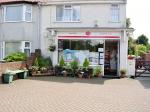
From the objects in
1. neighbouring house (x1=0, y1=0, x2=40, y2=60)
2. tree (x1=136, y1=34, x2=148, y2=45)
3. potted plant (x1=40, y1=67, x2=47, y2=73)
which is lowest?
potted plant (x1=40, y1=67, x2=47, y2=73)

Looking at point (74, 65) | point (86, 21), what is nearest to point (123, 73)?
point (74, 65)

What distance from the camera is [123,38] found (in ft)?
78.3

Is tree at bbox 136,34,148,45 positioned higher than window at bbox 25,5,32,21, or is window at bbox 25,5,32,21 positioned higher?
tree at bbox 136,34,148,45

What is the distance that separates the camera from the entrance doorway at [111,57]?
25539 millimetres

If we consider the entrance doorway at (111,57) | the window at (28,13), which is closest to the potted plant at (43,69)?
the window at (28,13)

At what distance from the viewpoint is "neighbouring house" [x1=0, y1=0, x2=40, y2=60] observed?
25766mm

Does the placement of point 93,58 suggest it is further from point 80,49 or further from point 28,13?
point 28,13

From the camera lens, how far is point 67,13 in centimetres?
2605

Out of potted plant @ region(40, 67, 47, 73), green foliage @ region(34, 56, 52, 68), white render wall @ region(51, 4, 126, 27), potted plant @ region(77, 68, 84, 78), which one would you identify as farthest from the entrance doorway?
potted plant @ region(40, 67, 47, 73)

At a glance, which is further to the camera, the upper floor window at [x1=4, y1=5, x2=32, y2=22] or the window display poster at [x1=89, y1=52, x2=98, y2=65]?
the upper floor window at [x1=4, y1=5, x2=32, y2=22]

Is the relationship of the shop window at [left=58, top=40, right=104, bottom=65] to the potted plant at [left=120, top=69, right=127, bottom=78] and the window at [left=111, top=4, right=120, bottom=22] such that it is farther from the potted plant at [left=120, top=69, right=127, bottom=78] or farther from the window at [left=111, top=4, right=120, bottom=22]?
the window at [left=111, top=4, right=120, bottom=22]

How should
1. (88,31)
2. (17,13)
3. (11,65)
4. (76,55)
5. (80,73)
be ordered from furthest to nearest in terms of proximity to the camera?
1. (17,13)
2. (76,55)
3. (88,31)
4. (80,73)
5. (11,65)

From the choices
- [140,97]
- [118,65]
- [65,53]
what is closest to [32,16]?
[65,53]

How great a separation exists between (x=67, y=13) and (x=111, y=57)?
4.91 m
